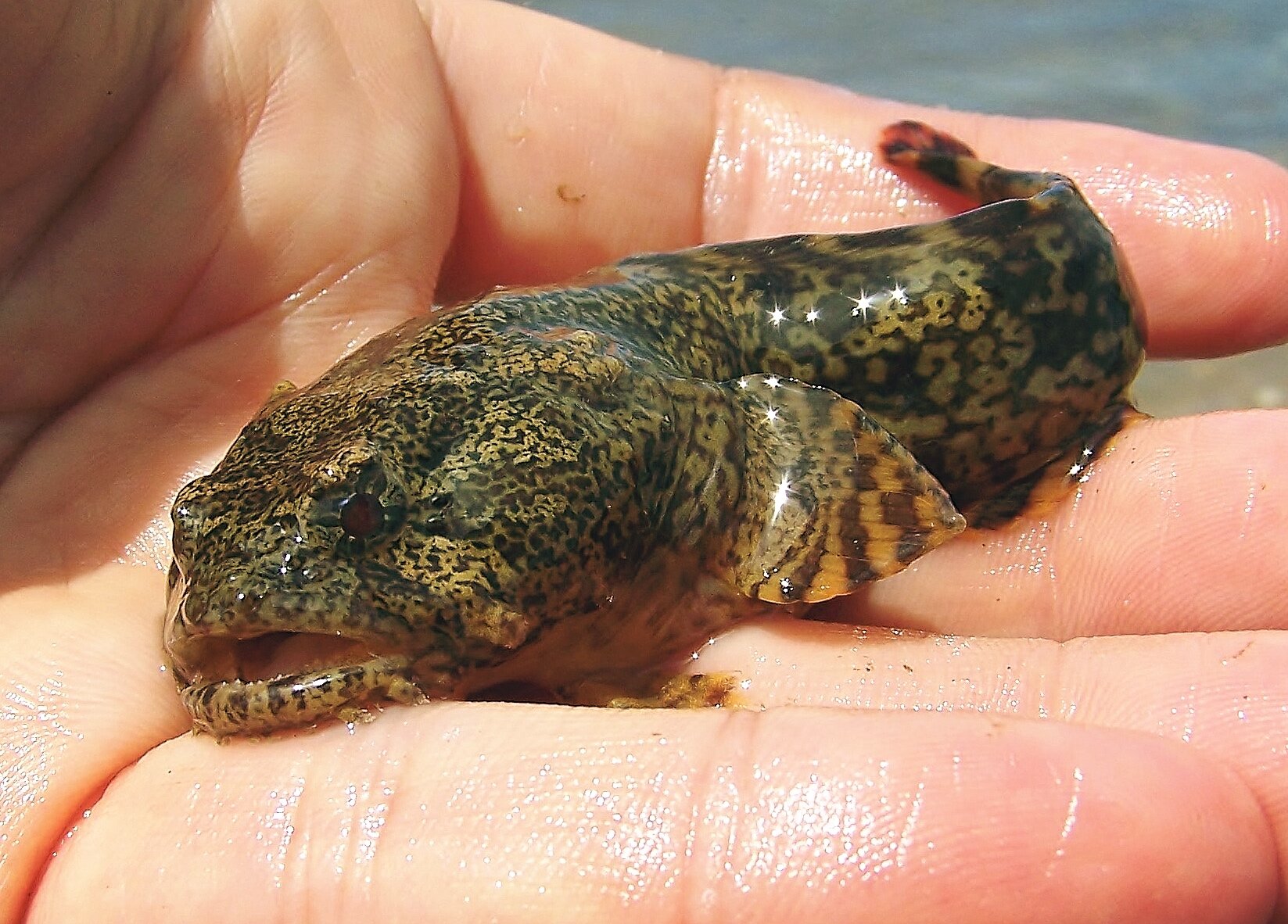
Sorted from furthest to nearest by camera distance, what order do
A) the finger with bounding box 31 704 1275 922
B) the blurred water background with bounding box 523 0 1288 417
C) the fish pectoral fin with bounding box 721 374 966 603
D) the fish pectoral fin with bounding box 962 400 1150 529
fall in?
1. the blurred water background with bounding box 523 0 1288 417
2. the fish pectoral fin with bounding box 962 400 1150 529
3. the fish pectoral fin with bounding box 721 374 966 603
4. the finger with bounding box 31 704 1275 922

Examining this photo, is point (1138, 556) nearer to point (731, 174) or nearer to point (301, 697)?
point (731, 174)

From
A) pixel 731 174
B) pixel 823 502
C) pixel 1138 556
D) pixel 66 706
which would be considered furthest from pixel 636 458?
pixel 731 174

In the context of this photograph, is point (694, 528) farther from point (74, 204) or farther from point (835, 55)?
point (835, 55)

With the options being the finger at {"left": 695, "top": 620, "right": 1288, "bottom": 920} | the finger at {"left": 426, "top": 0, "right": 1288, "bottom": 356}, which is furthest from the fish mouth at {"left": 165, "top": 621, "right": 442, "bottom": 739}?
the finger at {"left": 426, "top": 0, "right": 1288, "bottom": 356}

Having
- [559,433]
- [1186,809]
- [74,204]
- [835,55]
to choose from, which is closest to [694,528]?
[559,433]

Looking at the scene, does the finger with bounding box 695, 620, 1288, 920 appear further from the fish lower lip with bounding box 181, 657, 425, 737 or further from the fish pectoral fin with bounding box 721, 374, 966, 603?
the fish lower lip with bounding box 181, 657, 425, 737
